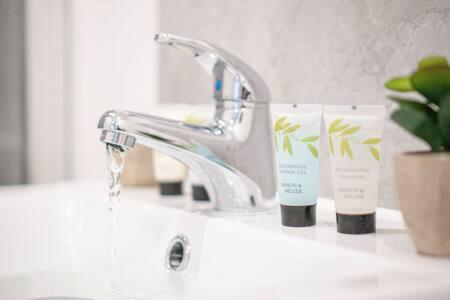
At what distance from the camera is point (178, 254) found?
65cm

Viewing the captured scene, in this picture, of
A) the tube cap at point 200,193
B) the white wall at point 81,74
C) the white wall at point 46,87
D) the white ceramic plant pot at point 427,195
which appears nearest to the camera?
the white ceramic plant pot at point 427,195

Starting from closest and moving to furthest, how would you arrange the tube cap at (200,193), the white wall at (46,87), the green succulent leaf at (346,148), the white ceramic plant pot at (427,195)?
the white ceramic plant pot at (427,195)
the green succulent leaf at (346,148)
the tube cap at (200,193)
the white wall at (46,87)

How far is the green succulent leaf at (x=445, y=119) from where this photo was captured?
16.6 inches

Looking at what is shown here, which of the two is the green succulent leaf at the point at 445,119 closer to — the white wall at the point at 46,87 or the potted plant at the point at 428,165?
the potted plant at the point at 428,165

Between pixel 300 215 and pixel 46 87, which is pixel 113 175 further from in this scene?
pixel 46 87

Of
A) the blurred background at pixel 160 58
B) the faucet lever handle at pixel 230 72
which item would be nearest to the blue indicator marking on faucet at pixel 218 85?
the faucet lever handle at pixel 230 72

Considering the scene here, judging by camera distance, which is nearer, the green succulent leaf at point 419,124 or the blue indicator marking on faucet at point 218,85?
the green succulent leaf at point 419,124

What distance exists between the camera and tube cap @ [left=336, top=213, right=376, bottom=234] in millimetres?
529

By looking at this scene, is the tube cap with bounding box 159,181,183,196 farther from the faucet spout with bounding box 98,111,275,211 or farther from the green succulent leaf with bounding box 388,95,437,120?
the green succulent leaf with bounding box 388,95,437,120

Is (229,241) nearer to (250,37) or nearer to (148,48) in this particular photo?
(250,37)

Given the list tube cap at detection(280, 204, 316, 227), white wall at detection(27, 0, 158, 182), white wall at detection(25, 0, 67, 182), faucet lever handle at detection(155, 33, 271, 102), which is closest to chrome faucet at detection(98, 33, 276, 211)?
faucet lever handle at detection(155, 33, 271, 102)

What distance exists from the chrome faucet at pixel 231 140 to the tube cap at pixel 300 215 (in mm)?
104

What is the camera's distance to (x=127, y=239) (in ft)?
2.39

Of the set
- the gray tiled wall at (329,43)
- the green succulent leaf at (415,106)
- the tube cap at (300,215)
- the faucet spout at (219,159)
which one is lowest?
the tube cap at (300,215)
